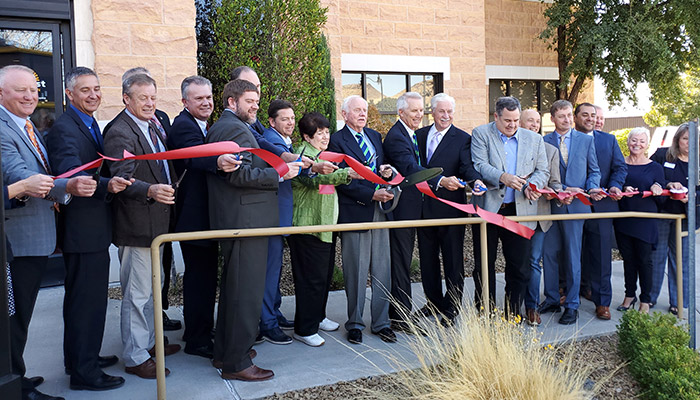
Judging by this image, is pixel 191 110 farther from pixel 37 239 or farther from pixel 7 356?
pixel 7 356

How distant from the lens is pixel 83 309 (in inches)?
149

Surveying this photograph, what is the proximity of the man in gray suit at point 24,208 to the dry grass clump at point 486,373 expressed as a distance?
2.22 meters

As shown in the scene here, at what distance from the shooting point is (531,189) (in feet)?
16.9

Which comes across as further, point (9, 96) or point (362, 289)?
point (362, 289)

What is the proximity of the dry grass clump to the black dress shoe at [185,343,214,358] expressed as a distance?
58.0 inches

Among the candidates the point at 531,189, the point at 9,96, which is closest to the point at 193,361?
the point at 9,96

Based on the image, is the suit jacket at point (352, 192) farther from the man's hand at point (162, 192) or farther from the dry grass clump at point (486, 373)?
the man's hand at point (162, 192)

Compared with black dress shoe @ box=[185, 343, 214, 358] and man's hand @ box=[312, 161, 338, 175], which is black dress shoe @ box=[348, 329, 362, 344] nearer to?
black dress shoe @ box=[185, 343, 214, 358]

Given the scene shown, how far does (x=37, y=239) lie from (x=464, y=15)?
942 cm

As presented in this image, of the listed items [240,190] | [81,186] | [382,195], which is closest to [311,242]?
[382,195]

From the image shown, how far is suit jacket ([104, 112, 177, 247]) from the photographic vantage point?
382 cm

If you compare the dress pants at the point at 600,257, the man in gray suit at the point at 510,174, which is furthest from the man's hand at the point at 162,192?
the dress pants at the point at 600,257

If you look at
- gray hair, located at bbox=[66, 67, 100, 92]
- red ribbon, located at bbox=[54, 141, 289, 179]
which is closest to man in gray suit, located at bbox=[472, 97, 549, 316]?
red ribbon, located at bbox=[54, 141, 289, 179]

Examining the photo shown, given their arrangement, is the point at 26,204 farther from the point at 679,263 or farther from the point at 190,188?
the point at 679,263
